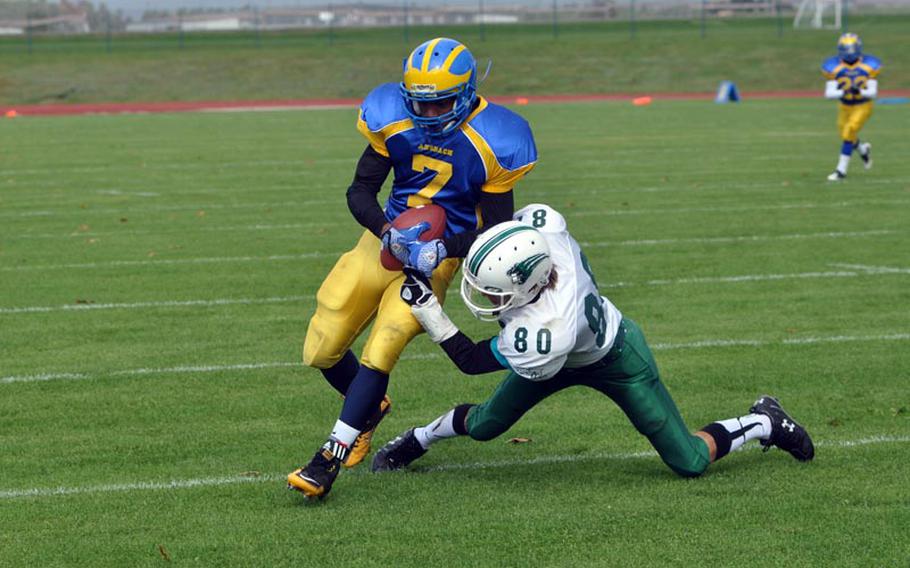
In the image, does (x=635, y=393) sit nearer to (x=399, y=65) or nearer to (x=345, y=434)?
(x=345, y=434)

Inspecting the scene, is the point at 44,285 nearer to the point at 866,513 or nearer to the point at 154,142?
the point at 866,513

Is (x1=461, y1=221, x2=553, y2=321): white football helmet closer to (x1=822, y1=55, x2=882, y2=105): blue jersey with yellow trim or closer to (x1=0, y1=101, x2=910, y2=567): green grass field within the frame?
(x1=0, y1=101, x2=910, y2=567): green grass field

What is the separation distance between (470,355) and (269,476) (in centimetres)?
106

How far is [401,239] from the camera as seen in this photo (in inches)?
214

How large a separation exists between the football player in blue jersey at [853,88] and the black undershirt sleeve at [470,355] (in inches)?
490

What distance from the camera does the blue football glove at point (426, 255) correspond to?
5.35 m

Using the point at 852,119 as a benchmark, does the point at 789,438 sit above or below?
above

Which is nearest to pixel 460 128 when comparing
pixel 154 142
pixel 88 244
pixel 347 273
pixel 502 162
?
pixel 502 162

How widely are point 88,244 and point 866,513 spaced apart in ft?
28.4

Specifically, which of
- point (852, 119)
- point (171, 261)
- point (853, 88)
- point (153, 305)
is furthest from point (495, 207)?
point (853, 88)

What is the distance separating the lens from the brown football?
5.52m

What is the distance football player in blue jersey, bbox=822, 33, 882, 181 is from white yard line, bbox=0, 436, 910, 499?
11.3 meters

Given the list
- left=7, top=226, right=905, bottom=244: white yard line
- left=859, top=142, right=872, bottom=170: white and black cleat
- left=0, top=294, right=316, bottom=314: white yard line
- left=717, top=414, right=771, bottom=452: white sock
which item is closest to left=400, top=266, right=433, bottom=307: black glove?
left=717, top=414, right=771, bottom=452: white sock

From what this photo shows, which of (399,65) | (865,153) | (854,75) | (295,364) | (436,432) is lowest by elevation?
(399,65)
